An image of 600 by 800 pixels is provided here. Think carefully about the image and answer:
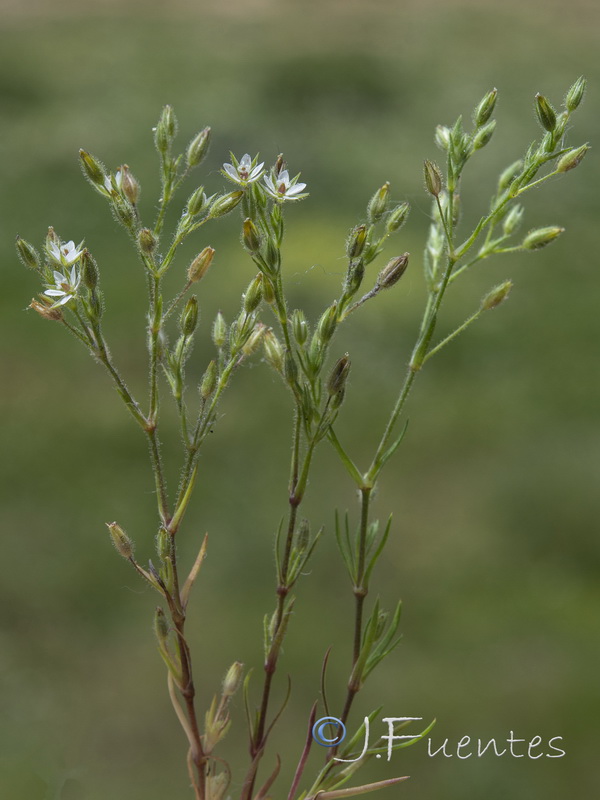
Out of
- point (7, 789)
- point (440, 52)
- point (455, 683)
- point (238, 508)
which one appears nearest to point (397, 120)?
point (440, 52)

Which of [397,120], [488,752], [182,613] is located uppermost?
[397,120]

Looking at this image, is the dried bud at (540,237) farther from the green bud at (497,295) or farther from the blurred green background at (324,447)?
the blurred green background at (324,447)

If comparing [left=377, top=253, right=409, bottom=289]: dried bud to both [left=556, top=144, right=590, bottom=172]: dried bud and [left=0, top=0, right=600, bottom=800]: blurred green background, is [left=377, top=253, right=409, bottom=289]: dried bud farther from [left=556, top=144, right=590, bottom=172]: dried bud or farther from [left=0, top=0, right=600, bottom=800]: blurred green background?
[left=0, top=0, right=600, bottom=800]: blurred green background

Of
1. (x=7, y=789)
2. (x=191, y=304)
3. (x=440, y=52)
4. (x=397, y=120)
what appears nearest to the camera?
(x=191, y=304)

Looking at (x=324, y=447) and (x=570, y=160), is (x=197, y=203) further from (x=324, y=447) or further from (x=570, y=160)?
(x=324, y=447)

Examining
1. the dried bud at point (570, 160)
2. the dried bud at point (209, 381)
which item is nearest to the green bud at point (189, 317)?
the dried bud at point (209, 381)

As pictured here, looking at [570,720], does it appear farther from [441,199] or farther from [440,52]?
[440,52]

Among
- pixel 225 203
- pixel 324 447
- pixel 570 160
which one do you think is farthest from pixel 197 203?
pixel 324 447
